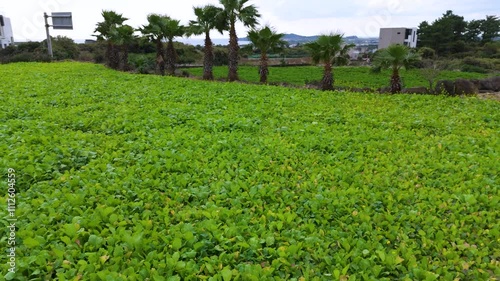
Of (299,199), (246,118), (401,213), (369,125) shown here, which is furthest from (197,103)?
(401,213)

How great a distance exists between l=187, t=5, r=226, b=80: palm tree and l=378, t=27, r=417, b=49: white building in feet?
116

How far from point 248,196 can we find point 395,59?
9.86 m

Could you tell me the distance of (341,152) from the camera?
15.6 feet

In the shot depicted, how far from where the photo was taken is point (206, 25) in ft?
49.9

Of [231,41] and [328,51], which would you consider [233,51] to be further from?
[328,51]

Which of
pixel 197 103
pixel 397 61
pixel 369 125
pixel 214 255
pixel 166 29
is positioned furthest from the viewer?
pixel 166 29

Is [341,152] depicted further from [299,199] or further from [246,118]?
[246,118]

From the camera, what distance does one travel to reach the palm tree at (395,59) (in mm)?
11266

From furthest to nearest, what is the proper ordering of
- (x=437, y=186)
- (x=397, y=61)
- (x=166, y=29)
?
(x=166, y=29)
(x=397, y=61)
(x=437, y=186)

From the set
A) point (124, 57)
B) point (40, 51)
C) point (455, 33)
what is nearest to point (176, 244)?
point (124, 57)

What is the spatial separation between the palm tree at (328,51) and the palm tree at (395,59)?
4.03 ft

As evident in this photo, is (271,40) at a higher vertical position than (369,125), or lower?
higher

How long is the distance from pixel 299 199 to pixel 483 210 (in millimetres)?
1706

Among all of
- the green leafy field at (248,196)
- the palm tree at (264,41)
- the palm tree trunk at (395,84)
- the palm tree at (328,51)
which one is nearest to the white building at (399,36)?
the palm tree at (264,41)
